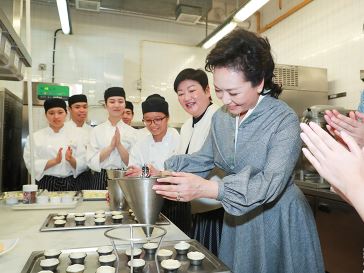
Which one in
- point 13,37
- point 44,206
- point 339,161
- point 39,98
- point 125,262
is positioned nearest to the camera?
point 339,161

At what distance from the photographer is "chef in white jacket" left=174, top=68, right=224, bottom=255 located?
169 cm

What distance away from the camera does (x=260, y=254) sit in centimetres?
115

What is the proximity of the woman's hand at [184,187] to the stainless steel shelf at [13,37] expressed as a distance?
76cm

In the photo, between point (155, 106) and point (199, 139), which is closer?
point (199, 139)

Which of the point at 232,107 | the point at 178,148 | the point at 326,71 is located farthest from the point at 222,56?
the point at 326,71

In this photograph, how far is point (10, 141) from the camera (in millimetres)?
3705

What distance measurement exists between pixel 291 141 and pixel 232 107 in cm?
25

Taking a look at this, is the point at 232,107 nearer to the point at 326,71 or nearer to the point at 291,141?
the point at 291,141

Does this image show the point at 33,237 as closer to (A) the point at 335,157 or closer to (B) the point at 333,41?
A: (A) the point at 335,157

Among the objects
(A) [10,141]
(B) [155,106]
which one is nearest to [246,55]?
(B) [155,106]

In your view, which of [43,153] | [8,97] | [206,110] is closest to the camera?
[206,110]

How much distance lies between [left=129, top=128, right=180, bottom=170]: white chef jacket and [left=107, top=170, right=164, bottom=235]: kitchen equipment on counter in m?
1.10

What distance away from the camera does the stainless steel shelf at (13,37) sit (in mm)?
1079

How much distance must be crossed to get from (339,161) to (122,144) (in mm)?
2446
